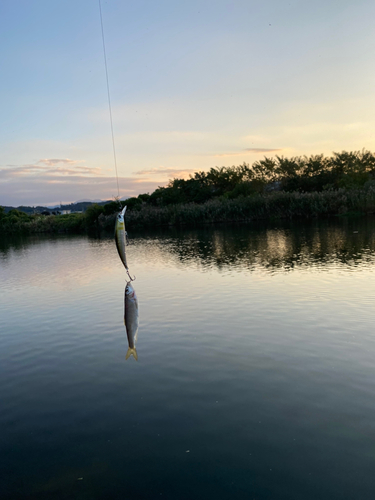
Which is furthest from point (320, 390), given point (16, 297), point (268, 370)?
point (16, 297)

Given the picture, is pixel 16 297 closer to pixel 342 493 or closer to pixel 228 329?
pixel 228 329

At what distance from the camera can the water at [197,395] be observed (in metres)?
5.98

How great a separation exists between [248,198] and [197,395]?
60.4 meters

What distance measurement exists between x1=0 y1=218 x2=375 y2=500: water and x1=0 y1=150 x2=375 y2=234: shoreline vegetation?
152 ft

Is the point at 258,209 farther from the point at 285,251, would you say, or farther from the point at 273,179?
the point at 285,251

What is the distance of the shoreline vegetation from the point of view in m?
63.0

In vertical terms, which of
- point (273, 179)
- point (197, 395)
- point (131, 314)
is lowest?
point (197, 395)

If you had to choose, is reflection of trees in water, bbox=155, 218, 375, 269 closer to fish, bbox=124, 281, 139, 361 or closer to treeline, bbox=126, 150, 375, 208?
→ fish, bbox=124, 281, 139, 361

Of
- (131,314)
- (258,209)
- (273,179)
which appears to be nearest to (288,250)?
(131,314)

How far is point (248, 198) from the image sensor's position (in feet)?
220

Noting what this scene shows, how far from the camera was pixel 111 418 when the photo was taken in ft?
25.6

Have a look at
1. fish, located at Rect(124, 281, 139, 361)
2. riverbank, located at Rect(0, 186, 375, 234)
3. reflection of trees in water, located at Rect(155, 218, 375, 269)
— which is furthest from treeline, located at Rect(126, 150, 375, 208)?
fish, located at Rect(124, 281, 139, 361)

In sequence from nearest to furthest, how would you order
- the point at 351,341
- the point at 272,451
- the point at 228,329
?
the point at 272,451, the point at 351,341, the point at 228,329

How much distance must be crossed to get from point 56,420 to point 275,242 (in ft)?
92.7
